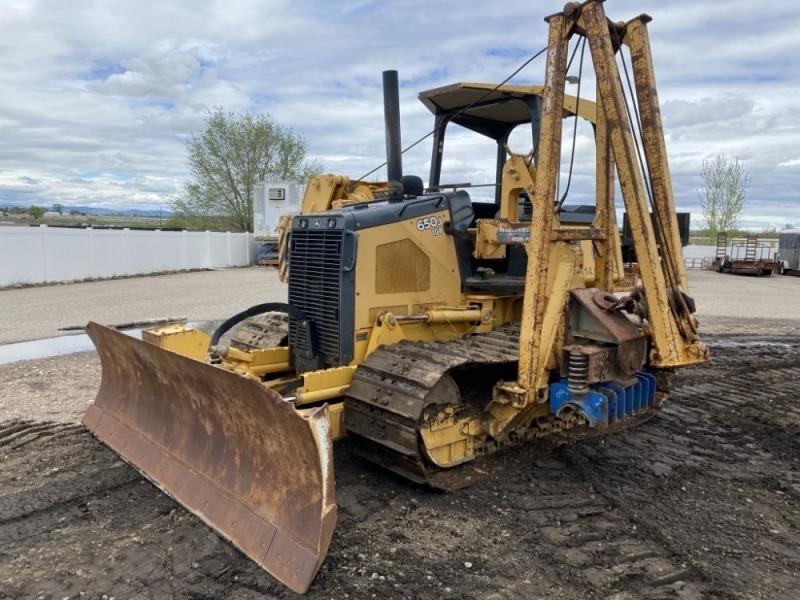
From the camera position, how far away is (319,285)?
5.05 meters

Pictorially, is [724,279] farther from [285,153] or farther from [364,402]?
[364,402]

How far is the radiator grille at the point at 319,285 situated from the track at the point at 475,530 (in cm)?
97

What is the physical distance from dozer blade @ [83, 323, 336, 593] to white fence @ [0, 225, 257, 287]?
53.1 ft

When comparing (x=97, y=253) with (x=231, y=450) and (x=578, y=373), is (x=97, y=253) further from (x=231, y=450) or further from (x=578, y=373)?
(x=578, y=373)

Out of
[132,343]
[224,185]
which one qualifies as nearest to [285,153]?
[224,185]

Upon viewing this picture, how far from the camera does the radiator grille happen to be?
16.1 feet

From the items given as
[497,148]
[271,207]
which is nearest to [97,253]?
[271,207]

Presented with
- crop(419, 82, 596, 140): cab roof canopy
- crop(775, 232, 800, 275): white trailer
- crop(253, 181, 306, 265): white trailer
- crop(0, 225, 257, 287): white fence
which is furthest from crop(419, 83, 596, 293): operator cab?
crop(775, 232, 800, 275): white trailer

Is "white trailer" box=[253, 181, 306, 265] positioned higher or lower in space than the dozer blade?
higher

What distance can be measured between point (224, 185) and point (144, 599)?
35.3m

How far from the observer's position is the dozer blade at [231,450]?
341 cm

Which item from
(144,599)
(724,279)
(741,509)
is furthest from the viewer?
(724,279)

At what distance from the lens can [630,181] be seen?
15.3 feet

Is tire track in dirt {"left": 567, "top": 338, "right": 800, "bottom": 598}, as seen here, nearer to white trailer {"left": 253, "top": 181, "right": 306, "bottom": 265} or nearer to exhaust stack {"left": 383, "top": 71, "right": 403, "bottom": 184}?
exhaust stack {"left": 383, "top": 71, "right": 403, "bottom": 184}
